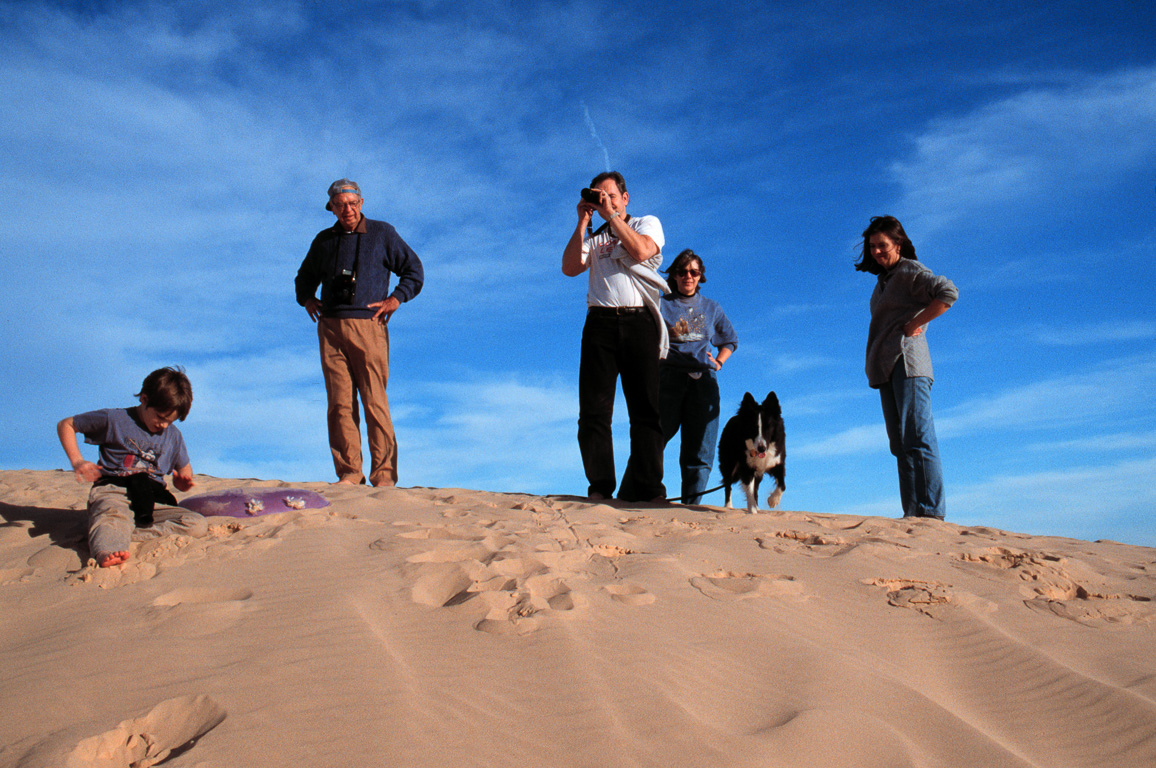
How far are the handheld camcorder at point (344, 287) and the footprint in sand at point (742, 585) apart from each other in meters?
3.54

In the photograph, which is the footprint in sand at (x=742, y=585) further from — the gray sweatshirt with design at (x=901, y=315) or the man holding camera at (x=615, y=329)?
the gray sweatshirt with design at (x=901, y=315)

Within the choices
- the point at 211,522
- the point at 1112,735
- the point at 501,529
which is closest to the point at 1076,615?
the point at 1112,735

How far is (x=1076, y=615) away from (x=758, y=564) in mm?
1190

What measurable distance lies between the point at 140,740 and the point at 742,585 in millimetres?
1994

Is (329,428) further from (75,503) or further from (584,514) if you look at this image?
(584,514)

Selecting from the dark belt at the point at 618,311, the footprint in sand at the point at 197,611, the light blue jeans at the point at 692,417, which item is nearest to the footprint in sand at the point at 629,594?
the footprint in sand at the point at 197,611

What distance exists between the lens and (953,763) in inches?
70.0

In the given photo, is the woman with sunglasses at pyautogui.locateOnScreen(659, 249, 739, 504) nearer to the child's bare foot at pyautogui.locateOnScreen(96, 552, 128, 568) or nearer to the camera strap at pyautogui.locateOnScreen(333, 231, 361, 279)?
the camera strap at pyautogui.locateOnScreen(333, 231, 361, 279)

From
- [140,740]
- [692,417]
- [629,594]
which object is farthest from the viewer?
[692,417]

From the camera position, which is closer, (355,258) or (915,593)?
(915,593)

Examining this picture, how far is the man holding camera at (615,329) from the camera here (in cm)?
444

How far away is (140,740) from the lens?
1.82 m

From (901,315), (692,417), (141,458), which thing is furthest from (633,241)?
(141,458)

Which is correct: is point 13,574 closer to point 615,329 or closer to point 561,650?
point 561,650
